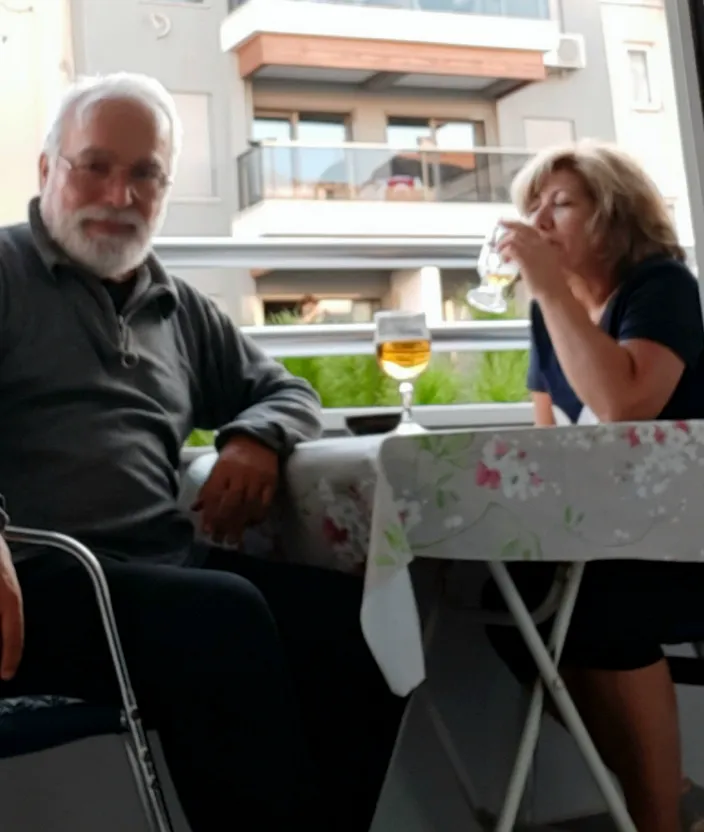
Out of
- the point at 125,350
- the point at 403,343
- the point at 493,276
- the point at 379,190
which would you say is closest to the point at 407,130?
the point at 379,190

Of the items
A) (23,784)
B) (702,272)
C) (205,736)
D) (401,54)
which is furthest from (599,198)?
(401,54)

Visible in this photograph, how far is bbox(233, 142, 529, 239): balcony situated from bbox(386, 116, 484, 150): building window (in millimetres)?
95

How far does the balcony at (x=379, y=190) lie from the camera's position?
15.5 feet

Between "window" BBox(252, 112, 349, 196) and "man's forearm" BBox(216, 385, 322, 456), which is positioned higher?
"window" BBox(252, 112, 349, 196)

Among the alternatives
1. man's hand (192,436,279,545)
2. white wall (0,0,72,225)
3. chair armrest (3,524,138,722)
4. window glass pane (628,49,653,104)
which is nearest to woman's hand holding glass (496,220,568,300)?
man's hand (192,436,279,545)

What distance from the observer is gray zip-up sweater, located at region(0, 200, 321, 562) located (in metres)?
1.48

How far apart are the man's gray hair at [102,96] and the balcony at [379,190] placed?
9.21 feet

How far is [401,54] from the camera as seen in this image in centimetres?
539

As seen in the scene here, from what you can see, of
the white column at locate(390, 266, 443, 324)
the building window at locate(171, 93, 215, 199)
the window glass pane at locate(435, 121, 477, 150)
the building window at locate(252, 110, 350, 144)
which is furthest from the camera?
the window glass pane at locate(435, 121, 477, 150)

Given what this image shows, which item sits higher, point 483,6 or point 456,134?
point 483,6

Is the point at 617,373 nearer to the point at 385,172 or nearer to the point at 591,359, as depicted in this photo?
the point at 591,359

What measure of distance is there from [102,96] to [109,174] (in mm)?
119

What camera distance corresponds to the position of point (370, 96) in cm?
541

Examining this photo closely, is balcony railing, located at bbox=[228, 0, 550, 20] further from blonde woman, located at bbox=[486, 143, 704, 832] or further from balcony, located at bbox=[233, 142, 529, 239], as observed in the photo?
blonde woman, located at bbox=[486, 143, 704, 832]
